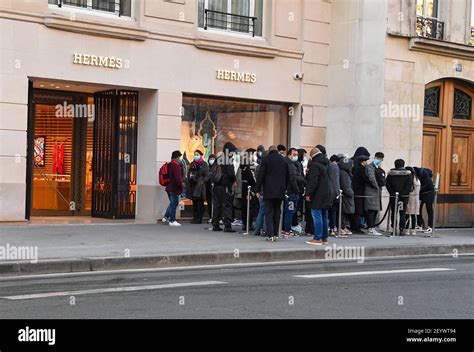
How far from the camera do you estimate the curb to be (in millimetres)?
12320

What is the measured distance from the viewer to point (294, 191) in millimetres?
16891

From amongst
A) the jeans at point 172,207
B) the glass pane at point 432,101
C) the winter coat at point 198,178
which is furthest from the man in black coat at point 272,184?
the glass pane at point 432,101

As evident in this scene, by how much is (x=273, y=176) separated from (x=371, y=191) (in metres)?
3.49

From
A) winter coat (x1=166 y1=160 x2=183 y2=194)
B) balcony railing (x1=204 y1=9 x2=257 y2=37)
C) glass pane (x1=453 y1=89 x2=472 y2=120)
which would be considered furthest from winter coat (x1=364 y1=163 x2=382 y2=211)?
glass pane (x1=453 y1=89 x2=472 y2=120)

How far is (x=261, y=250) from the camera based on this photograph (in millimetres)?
Result: 14883

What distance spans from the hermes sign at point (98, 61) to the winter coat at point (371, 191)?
19.9ft

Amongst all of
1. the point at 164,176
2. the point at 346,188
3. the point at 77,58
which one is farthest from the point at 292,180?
the point at 77,58

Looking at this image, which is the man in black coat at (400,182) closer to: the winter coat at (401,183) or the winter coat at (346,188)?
the winter coat at (401,183)

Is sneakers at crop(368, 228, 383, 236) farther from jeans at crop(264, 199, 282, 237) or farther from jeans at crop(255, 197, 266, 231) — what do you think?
jeans at crop(264, 199, 282, 237)

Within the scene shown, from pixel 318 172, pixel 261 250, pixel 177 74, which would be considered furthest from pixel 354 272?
pixel 177 74

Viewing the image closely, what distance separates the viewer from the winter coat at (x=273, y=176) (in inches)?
638

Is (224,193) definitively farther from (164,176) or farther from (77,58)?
(77,58)

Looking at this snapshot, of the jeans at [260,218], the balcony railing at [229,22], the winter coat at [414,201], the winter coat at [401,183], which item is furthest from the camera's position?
the balcony railing at [229,22]

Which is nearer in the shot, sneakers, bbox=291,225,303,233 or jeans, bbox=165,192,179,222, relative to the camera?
sneakers, bbox=291,225,303,233
